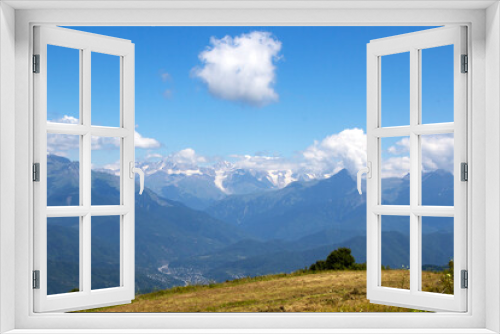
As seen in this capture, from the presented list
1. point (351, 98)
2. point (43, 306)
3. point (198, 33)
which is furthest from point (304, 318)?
point (198, 33)

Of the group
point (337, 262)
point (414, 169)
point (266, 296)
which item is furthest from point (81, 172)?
point (337, 262)

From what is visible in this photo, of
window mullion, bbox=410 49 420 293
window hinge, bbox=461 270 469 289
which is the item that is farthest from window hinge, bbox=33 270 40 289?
window hinge, bbox=461 270 469 289

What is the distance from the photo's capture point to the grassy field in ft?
19.9

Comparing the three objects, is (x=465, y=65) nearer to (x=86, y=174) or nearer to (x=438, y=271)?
(x=86, y=174)

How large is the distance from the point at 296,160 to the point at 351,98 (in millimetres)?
1838

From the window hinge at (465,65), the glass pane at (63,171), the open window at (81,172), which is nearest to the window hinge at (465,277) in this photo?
the window hinge at (465,65)

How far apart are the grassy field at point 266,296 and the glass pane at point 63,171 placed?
78.0 inches

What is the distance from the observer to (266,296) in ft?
22.0

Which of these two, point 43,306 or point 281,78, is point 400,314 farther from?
point 281,78

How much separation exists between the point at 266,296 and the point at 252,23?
16.4ft

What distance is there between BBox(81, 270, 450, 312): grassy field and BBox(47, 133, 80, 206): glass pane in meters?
1.98

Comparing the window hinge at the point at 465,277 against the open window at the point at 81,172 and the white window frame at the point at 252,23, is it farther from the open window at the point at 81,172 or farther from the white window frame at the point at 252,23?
the open window at the point at 81,172

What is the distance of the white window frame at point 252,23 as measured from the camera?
7.98 ft

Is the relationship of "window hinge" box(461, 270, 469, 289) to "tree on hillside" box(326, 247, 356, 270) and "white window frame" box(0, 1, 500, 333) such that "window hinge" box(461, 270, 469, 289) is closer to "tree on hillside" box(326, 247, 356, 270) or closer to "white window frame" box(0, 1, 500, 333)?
"white window frame" box(0, 1, 500, 333)
